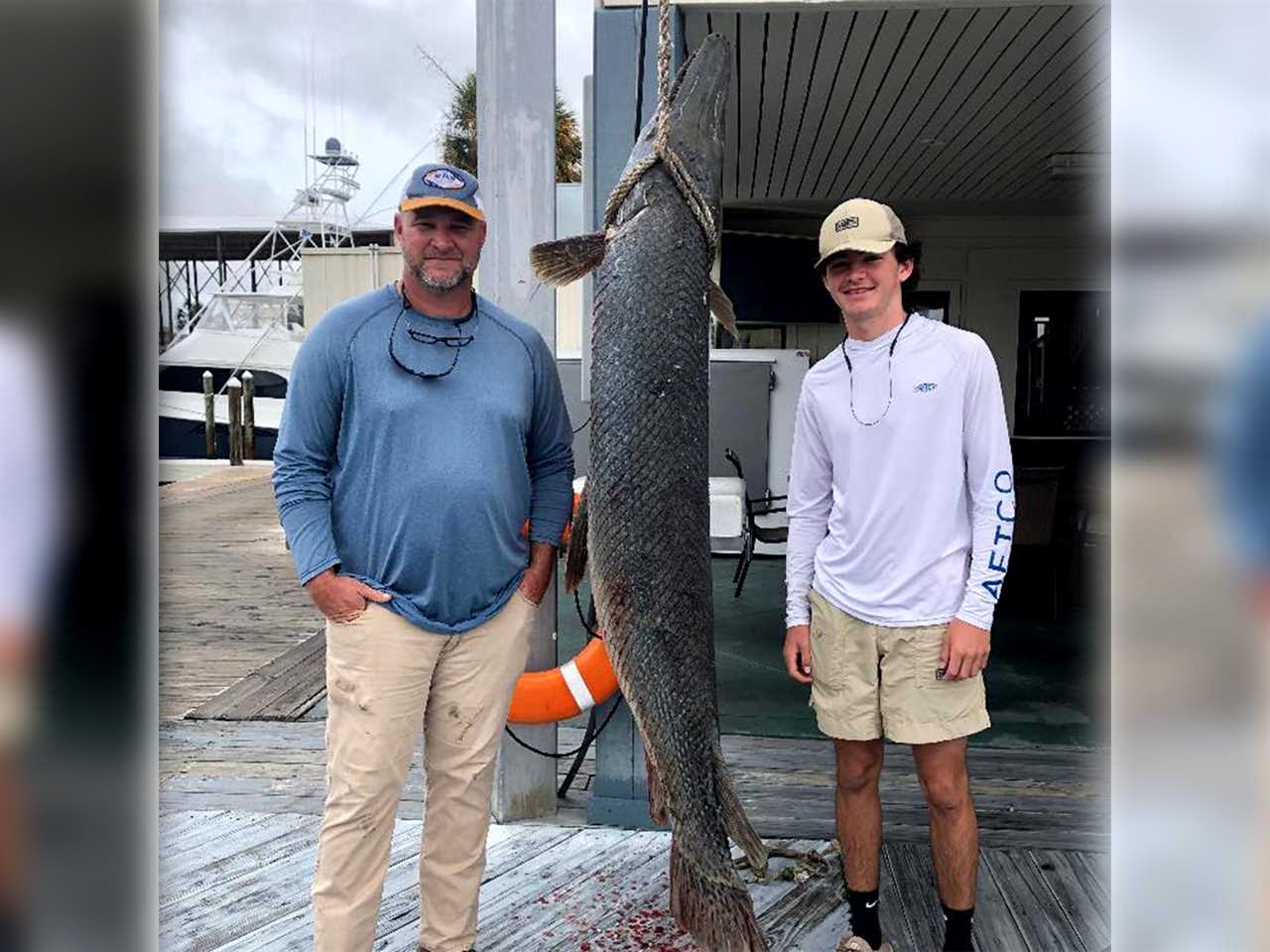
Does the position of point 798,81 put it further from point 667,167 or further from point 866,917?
point 866,917

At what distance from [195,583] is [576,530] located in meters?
7.34

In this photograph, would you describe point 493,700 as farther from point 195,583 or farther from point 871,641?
point 195,583

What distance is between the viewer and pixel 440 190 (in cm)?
244

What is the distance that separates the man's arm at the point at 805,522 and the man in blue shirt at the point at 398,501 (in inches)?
29.6

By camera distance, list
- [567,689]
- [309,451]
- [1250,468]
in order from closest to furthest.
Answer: [1250,468] < [309,451] < [567,689]

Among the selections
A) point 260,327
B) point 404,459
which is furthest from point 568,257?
point 260,327

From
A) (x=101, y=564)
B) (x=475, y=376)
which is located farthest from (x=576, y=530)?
(x=101, y=564)

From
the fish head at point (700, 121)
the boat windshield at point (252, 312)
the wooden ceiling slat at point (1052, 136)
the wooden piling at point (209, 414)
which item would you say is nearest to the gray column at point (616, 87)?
the fish head at point (700, 121)

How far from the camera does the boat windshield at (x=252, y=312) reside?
29.6 m

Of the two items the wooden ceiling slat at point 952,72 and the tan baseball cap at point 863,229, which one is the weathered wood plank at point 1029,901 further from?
the wooden ceiling slat at point 952,72

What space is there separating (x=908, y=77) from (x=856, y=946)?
3.84 m

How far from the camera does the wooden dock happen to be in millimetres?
2957

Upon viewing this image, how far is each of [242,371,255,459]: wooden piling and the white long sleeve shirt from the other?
23.1 metres

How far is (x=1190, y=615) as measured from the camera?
33.5 inches
